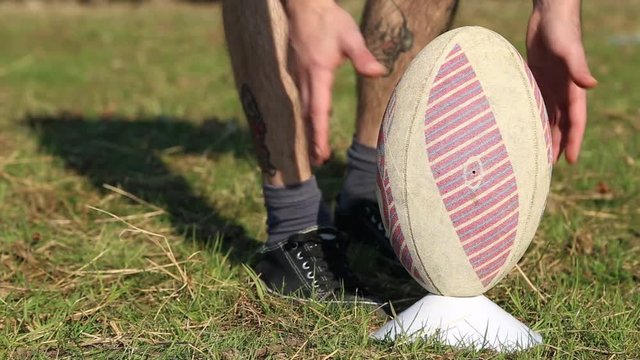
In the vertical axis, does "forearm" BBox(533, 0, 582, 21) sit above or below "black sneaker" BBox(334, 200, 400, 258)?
above

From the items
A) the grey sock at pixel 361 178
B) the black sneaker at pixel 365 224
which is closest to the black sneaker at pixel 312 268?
the black sneaker at pixel 365 224

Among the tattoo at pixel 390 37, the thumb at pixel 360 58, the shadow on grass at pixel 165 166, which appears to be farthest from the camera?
the tattoo at pixel 390 37

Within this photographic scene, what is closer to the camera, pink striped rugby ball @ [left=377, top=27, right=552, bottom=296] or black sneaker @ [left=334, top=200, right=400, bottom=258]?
pink striped rugby ball @ [left=377, top=27, right=552, bottom=296]

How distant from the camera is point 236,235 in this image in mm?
3619

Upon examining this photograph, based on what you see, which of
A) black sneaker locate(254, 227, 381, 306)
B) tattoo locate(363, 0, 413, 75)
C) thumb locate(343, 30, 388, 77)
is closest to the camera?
thumb locate(343, 30, 388, 77)

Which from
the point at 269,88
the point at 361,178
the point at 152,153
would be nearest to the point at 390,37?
the point at 361,178

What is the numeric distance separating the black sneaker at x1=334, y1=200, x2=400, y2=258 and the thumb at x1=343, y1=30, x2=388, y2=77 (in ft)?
4.14

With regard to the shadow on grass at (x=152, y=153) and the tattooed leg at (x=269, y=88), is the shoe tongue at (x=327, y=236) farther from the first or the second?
the shadow on grass at (x=152, y=153)

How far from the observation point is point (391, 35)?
139 inches

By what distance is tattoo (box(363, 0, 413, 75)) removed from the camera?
138 inches

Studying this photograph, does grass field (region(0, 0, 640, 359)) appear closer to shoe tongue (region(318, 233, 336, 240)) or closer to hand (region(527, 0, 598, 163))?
shoe tongue (region(318, 233, 336, 240))

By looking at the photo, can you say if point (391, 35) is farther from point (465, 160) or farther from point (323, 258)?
point (465, 160)

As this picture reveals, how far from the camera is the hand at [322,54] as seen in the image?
2219mm

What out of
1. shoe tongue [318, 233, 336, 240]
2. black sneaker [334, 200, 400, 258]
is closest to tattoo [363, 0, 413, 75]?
black sneaker [334, 200, 400, 258]
